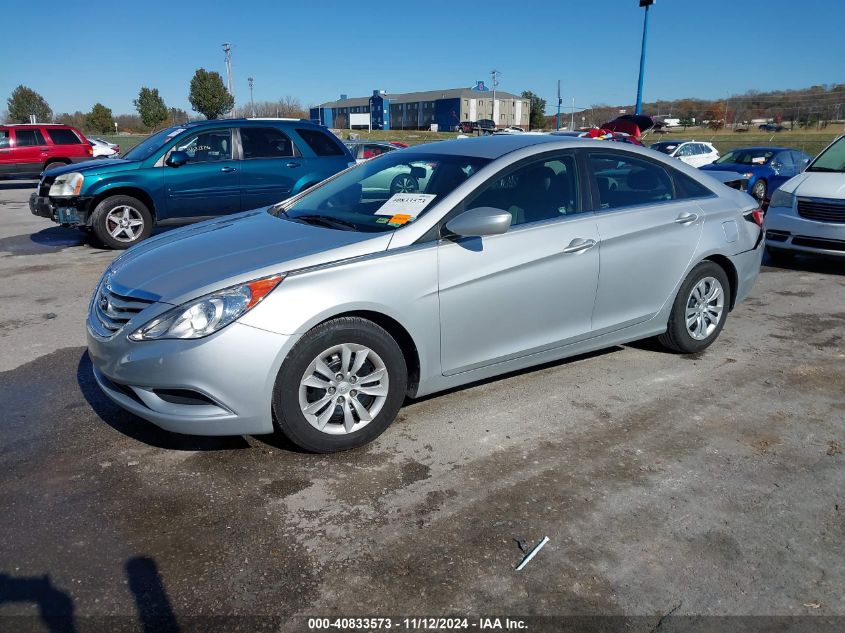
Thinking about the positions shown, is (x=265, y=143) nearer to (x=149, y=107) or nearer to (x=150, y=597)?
(x=150, y=597)

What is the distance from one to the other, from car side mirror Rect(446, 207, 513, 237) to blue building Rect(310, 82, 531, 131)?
108m

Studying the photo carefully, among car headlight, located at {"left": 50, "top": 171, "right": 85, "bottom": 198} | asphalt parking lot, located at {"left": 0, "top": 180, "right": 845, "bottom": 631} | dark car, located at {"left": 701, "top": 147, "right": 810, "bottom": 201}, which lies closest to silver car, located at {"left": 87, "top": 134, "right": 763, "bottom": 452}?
asphalt parking lot, located at {"left": 0, "top": 180, "right": 845, "bottom": 631}

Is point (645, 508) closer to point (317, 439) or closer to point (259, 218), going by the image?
point (317, 439)

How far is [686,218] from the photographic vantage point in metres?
4.83

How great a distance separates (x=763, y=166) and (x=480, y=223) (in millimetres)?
13803

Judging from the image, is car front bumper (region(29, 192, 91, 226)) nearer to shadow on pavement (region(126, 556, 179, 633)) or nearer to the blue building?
shadow on pavement (region(126, 556, 179, 633))

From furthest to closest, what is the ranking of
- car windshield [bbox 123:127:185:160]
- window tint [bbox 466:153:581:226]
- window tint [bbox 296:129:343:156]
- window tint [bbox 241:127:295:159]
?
window tint [bbox 296:129:343:156] → window tint [bbox 241:127:295:159] → car windshield [bbox 123:127:185:160] → window tint [bbox 466:153:581:226]

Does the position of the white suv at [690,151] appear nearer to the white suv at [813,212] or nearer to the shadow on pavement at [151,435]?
the white suv at [813,212]

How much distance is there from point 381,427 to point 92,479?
1446 millimetres

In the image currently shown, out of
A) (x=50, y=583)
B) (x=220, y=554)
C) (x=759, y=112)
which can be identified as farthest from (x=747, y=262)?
(x=759, y=112)

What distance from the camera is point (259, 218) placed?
4.46 m

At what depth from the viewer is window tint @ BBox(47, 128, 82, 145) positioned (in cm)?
1955

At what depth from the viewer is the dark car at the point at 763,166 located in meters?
14.8

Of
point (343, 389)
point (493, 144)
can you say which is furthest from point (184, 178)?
point (343, 389)
